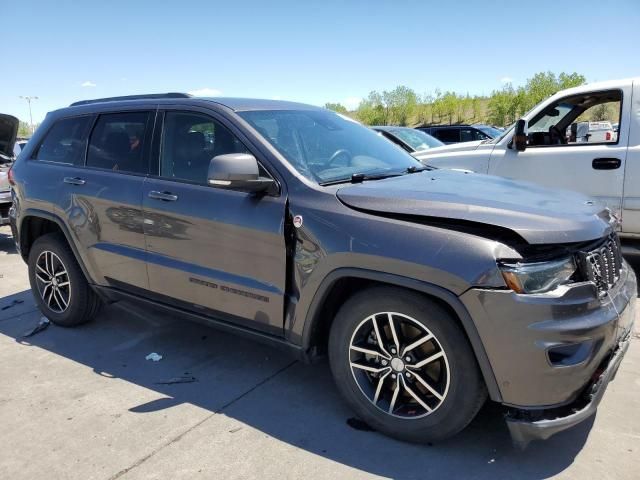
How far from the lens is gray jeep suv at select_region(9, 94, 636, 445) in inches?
94.2

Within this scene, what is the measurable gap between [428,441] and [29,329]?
3683 millimetres

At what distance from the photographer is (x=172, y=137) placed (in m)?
3.71

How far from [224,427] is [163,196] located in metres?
1.53

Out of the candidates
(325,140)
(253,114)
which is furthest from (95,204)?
(325,140)

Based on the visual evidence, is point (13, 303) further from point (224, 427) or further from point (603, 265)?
point (603, 265)

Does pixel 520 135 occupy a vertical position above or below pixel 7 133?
below

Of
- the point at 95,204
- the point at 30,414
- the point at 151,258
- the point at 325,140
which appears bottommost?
the point at 30,414

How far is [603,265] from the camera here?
265 cm

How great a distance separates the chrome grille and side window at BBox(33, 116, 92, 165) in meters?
3.72

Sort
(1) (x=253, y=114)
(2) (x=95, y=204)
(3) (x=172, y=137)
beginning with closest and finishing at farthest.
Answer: (1) (x=253, y=114)
(3) (x=172, y=137)
(2) (x=95, y=204)

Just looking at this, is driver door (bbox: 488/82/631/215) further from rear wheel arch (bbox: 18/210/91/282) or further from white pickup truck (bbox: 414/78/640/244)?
rear wheel arch (bbox: 18/210/91/282)

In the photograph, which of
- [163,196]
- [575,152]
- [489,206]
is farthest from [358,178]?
[575,152]

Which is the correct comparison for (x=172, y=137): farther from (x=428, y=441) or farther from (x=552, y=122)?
(x=552, y=122)

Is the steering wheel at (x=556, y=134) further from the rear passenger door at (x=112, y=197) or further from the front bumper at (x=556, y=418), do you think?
the rear passenger door at (x=112, y=197)
